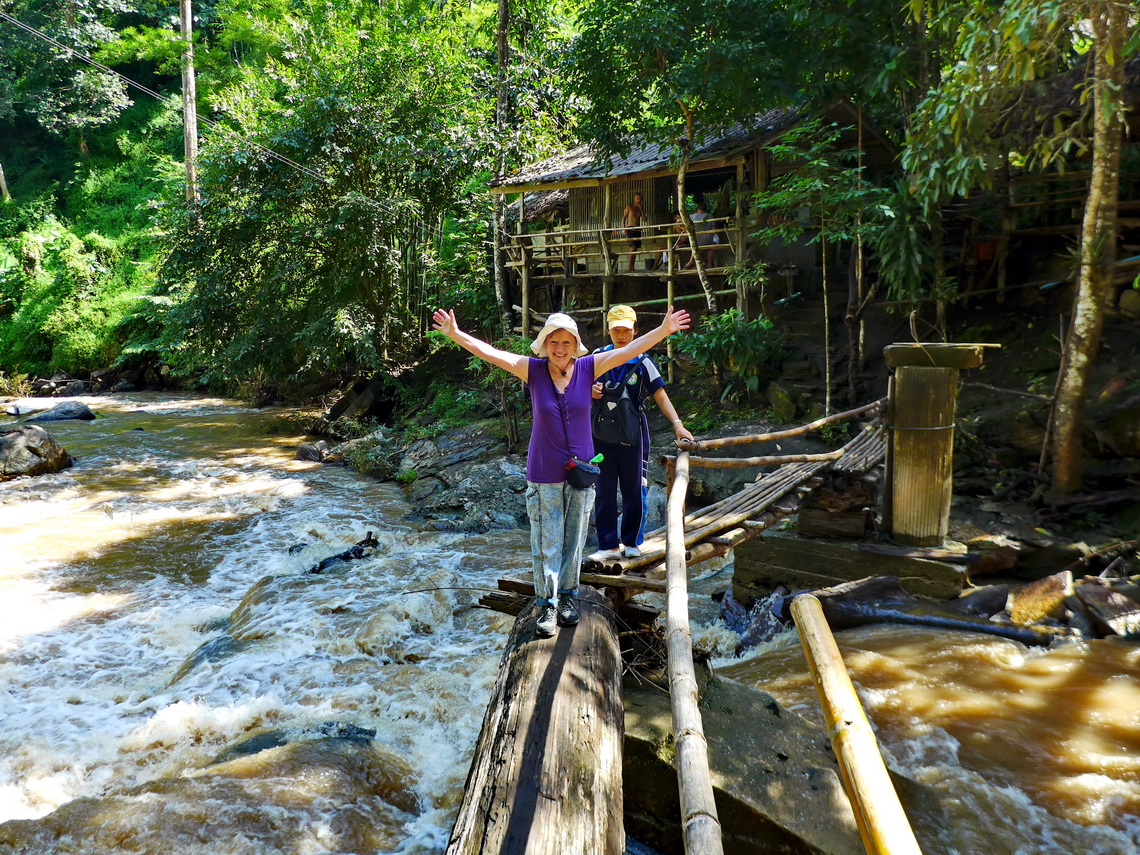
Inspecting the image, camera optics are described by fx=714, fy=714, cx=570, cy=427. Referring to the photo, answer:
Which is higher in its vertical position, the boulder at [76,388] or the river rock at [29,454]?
the boulder at [76,388]

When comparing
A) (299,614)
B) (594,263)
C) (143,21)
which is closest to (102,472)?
(299,614)

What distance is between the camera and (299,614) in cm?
680

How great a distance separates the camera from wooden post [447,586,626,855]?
2.27 meters

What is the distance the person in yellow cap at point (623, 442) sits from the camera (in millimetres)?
4242

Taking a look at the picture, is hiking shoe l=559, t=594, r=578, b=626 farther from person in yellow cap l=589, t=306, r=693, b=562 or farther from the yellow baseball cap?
the yellow baseball cap

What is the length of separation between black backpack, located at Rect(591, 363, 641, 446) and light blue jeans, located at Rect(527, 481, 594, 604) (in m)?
0.86

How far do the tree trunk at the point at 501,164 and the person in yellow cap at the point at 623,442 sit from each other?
11.0 m

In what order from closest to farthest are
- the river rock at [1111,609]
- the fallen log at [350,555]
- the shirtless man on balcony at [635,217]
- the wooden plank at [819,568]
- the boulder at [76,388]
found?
1. the river rock at [1111,609]
2. the wooden plank at [819,568]
3. the fallen log at [350,555]
4. the shirtless man on balcony at [635,217]
5. the boulder at [76,388]

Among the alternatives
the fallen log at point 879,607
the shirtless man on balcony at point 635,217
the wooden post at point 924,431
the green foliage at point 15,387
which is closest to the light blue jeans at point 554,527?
the fallen log at point 879,607

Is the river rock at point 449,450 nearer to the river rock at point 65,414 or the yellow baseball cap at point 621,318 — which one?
the yellow baseball cap at point 621,318

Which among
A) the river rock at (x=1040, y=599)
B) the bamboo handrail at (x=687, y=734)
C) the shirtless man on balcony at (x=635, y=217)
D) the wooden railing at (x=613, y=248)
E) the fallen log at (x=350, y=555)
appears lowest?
the fallen log at (x=350, y=555)

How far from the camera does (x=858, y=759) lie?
1.74 metres

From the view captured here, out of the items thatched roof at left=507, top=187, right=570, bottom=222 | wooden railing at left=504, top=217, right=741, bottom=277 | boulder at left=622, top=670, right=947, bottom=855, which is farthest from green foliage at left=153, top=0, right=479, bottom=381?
boulder at left=622, top=670, right=947, bottom=855

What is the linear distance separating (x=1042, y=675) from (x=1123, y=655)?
565 mm
